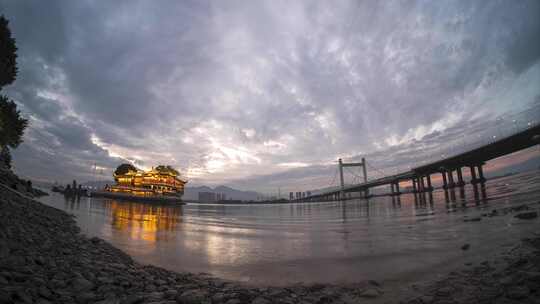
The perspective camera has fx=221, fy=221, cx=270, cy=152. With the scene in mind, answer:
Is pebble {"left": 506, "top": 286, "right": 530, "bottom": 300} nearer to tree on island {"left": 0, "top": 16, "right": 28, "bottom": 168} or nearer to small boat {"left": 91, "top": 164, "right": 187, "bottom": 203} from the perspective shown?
tree on island {"left": 0, "top": 16, "right": 28, "bottom": 168}

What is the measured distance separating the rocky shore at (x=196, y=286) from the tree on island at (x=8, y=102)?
33.6 meters

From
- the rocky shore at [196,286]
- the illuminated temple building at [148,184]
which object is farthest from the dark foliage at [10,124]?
the illuminated temple building at [148,184]

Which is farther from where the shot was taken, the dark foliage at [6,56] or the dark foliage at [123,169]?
the dark foliage at [123,169]

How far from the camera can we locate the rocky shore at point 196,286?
300 centimetres

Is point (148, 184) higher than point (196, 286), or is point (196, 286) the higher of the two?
point (148, 184)

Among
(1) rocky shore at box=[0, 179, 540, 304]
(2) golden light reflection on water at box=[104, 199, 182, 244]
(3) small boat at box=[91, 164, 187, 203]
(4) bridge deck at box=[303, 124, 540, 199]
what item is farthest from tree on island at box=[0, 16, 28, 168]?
(4) bridge deck at box=[303, 124, 540, 199]

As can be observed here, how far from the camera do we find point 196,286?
4.22 metres

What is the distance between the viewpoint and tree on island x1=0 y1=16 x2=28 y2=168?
2477 cm

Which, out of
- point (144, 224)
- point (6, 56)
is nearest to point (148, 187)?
point (6, 56)

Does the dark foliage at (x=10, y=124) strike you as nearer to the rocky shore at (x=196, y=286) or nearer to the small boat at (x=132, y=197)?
the rocky shore at (x=196, y=286)

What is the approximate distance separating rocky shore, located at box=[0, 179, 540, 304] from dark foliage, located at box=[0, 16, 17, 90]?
33.5 metres

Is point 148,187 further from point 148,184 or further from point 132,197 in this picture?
point 132,197

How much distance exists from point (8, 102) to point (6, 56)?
5.82 meters

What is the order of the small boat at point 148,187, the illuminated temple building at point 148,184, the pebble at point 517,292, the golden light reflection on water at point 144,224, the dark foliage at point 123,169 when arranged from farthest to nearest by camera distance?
the dark foliage at point 123,169
the illuminated temple building at point 148,184
the small boat at point 148,187
the golden light reflection on water at point 144,224
the pebble at point 517,292
